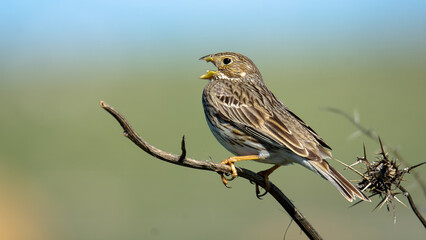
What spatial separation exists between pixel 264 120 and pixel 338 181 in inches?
47.5

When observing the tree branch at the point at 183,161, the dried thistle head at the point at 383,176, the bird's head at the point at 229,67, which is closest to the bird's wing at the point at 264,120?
the bird's head at the point at 229,67

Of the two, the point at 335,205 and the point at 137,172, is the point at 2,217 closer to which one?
the point at 137,172

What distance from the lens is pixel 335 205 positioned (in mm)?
18266

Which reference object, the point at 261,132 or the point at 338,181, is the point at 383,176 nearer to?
the point at 338,181

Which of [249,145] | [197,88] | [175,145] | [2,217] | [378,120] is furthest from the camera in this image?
[197,88]

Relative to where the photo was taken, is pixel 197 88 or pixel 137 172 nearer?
pixel 137 172

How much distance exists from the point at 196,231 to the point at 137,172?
19.5ft

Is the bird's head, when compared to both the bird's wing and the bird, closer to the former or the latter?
the bird

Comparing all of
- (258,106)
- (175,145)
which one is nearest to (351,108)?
(175,145)

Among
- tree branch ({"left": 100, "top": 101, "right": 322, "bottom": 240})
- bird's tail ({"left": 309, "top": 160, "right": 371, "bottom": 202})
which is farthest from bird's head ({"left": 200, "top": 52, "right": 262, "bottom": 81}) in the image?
tree branch ({"left": 100, "top": 101, "right": 322, "bottom": 240})

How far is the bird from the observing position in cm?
606

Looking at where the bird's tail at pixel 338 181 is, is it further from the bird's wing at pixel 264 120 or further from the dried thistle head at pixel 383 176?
the dried thistle head at pixel 383 176

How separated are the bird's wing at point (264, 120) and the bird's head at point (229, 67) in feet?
1.63

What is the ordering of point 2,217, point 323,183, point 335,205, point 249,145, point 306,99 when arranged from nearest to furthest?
point 249,145 < point 2,217 < point 335,205 < point 323,183 < point 306,99
